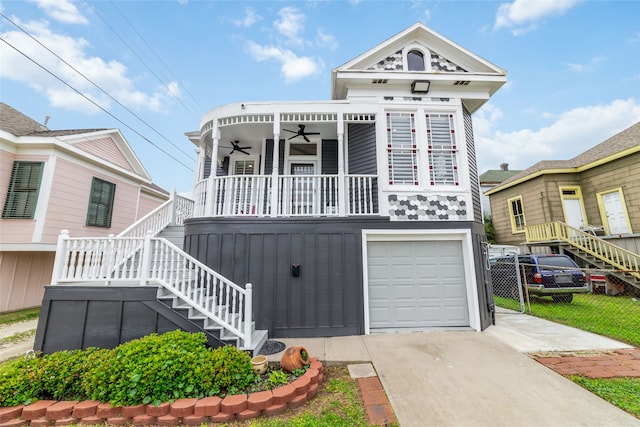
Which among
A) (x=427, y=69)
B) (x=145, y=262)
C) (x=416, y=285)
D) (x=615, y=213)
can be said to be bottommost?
(x=416, y=285)

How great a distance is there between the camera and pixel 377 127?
20.0 ft

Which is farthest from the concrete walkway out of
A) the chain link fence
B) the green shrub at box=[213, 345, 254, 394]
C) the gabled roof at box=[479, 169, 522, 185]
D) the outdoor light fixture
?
the gabled roof at box=[479, 169, 522, 185]

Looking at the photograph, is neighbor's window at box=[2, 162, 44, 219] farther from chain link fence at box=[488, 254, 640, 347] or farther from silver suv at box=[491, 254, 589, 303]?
silver suv at box=[491, 254, 589, 303]

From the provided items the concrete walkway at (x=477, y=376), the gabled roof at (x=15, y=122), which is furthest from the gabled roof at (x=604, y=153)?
the gabled roof at (x=15, y=122)

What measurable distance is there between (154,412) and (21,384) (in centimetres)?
177

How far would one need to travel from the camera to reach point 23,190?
6.91 metres

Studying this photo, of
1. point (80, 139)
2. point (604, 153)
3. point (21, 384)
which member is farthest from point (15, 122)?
point (604, 153)

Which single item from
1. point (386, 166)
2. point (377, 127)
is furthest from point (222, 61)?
point (386, 166)

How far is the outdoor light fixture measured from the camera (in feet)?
20.4

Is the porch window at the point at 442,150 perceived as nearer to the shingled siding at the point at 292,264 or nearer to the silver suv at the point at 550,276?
the shingled siding at the point at 292,264

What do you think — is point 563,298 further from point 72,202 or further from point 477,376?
point 72,202

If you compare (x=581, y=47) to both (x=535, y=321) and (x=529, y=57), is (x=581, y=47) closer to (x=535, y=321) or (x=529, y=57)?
(x=529, y=57)

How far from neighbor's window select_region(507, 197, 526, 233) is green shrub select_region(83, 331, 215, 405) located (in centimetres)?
1606

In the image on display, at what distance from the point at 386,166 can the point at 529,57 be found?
8.37m
